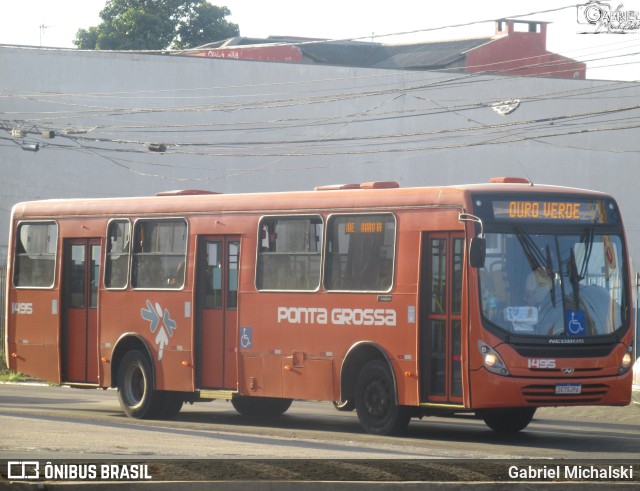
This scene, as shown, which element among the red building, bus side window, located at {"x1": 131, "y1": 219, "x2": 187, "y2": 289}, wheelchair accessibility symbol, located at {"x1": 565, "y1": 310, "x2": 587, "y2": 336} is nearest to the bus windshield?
wheelchair accessibility symbol, located at {"x1": 565, "y1": 310, "x2": 587, "y2": 336}

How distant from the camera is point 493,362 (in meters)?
15.1

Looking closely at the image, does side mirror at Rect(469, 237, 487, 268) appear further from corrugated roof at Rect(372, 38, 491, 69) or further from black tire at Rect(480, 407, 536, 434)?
corrugated roof at Rect(372, 38, 491, 69)

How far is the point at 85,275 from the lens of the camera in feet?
66.6

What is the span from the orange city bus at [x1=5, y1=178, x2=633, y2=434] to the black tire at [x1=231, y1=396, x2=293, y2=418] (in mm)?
28

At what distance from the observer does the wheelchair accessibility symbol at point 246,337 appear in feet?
59.0

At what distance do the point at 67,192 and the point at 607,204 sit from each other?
3795 centimetres

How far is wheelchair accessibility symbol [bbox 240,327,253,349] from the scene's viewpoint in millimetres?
17984

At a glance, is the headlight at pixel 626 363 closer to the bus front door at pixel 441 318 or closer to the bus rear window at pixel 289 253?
the bus front door at pixel 441 318

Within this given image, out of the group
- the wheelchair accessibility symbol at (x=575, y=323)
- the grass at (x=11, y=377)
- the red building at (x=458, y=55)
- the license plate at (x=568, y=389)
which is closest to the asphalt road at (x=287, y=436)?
the license plate at (x=568, y=389)

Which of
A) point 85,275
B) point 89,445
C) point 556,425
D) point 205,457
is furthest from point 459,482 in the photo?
point 85,275

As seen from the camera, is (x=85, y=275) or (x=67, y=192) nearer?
(x=85, y=275)

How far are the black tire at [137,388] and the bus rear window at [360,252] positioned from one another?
3.71 m

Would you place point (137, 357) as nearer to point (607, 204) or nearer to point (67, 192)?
point (607, 204)

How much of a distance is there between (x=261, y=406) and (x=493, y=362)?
229 inches
